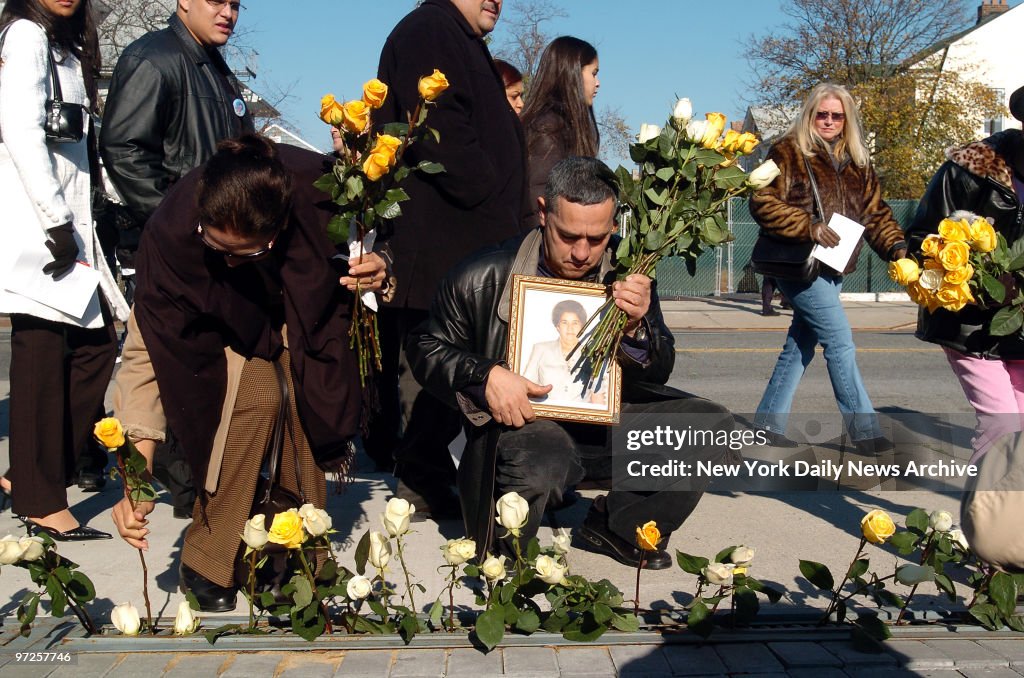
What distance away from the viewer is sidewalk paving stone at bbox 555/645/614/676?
294 centimetres

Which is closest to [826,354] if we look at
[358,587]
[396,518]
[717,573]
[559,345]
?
[559,345]

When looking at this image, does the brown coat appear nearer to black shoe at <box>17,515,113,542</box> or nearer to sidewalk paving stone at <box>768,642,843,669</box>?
sidewalk paving stone at <box>768,642,843,669</box>

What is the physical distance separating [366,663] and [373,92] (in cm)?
177

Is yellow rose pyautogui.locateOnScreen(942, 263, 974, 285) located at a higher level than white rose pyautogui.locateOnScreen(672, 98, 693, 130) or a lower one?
lower

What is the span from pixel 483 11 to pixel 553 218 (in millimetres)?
1477

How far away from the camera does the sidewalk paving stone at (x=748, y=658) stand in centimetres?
296

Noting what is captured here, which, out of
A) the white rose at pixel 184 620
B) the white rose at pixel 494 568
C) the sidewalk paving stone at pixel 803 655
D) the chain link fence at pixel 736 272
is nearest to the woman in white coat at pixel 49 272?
the white rose at pixel 184 620

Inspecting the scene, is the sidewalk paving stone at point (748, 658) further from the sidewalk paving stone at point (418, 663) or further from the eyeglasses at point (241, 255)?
the eyeglasses at point (241, 255)

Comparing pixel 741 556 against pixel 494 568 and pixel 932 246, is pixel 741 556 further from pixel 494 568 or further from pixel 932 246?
pixel 932 246

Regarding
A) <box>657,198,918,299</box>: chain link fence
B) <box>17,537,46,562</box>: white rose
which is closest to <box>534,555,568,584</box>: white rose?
<box>17,537,46,562</box>: white rose

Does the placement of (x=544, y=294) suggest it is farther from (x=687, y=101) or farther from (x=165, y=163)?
(x=165, y=163)

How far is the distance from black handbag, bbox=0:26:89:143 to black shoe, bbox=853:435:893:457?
4038 mm

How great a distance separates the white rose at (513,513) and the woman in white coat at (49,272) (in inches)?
83.2

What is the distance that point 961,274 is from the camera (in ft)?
10.7
